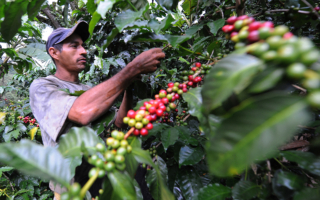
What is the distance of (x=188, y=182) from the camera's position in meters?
0.94

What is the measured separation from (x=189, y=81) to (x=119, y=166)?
1.32ft

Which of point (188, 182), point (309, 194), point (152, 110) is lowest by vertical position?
point (188, 182)

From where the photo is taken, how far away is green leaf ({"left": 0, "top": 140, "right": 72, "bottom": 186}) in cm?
36

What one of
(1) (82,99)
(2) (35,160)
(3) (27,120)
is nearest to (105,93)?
(1) (82,99)

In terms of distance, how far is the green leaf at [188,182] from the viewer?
2.97 feet

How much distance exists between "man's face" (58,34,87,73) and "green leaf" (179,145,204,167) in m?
1.24

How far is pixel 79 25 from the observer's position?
1.54 meters

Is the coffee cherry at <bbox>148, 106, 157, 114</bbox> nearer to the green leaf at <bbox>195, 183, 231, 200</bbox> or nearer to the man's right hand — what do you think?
the green leaf at <bbox>195, 183, 231, 200</bbox>

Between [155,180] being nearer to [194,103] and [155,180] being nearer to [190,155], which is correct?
[190,155]

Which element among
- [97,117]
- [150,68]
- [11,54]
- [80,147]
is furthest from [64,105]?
[11,54]

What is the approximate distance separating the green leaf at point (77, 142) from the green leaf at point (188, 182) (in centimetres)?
63

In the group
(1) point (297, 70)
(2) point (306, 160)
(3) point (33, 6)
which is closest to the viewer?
(1) point (297, 70)

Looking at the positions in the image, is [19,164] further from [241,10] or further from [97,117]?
[241,10]

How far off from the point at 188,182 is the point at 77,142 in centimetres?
67
